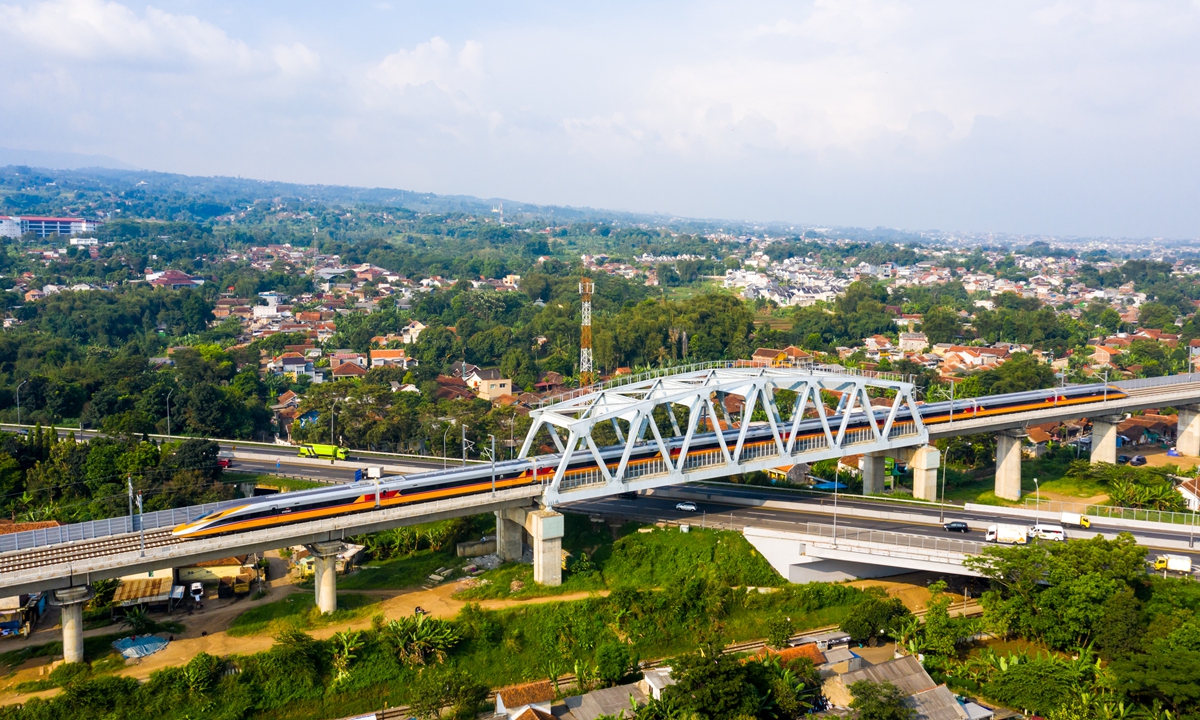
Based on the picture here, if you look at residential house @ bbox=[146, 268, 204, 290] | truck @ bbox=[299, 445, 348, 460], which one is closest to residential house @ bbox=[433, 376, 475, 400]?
truck @ bbox=[299, 445, 348, 460]

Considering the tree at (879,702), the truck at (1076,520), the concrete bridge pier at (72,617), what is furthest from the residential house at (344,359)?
the tree at (879,702)

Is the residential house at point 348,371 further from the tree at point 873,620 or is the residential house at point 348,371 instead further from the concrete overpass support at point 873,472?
the tree at point 873,620

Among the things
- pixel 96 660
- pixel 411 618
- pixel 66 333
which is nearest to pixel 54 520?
pixel 96 660

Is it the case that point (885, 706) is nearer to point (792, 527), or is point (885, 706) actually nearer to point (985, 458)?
point (792, 527)

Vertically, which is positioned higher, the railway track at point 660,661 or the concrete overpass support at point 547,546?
the concrete overpass support at point 547,546

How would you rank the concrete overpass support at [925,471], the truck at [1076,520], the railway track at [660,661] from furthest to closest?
the concrete overpass support at [925,471] < the truck at [1076,520] < the railway track at [660,661]

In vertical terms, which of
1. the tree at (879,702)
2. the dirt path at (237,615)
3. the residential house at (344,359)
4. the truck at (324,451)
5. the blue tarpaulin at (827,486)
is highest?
the residential house at (344,359)
